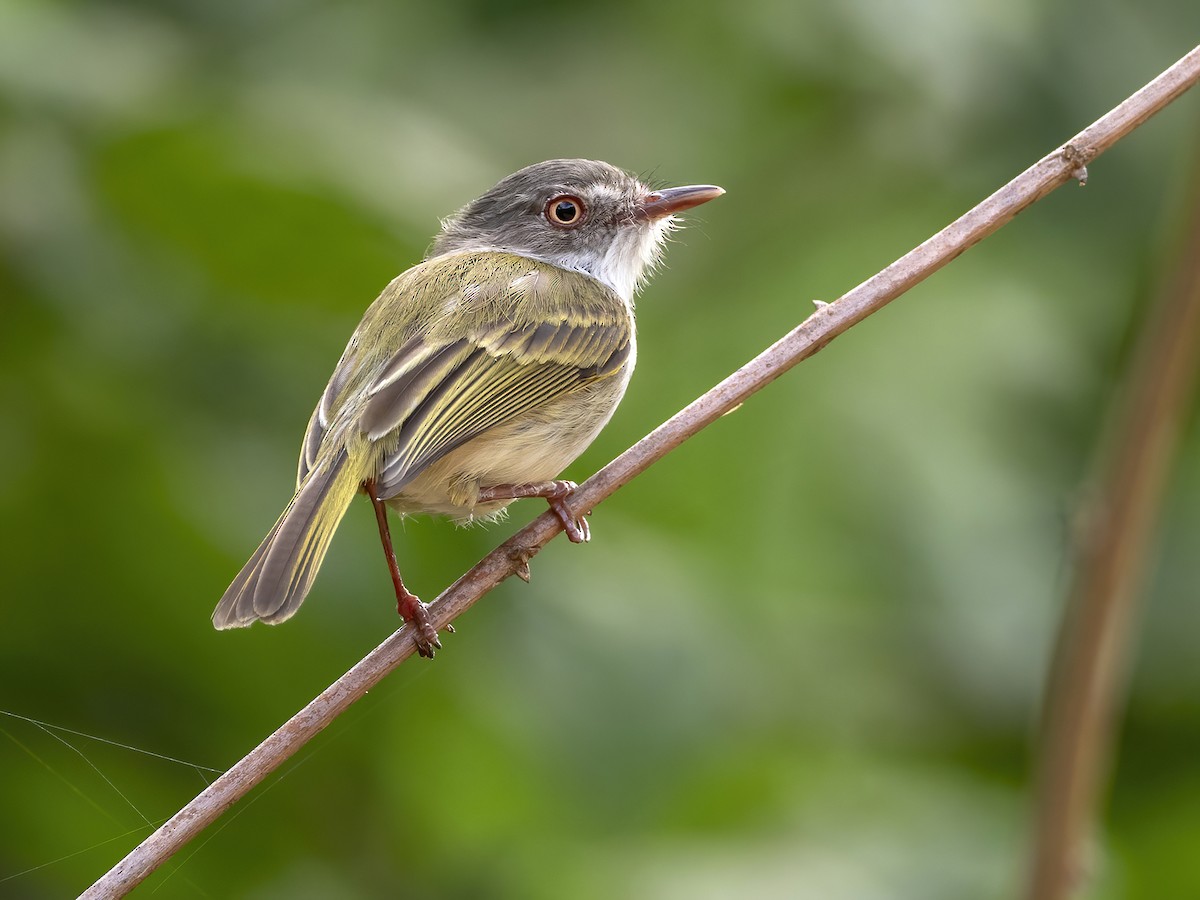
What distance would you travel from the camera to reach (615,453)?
4.14m

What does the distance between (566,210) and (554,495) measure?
1211mm

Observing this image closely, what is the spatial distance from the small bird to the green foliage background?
0.34m

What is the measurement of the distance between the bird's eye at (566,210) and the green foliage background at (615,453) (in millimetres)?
244

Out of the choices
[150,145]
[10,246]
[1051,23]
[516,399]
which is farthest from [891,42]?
[10,246]

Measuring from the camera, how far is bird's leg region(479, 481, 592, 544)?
10.3 feet

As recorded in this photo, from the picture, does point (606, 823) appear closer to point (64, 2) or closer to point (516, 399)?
point (516, 399)

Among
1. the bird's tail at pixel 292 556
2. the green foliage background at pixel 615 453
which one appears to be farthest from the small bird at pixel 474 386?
the green foliage background at pixel 615 453

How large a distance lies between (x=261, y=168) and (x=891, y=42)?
1.82 meters

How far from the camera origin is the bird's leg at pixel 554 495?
10.3 ft

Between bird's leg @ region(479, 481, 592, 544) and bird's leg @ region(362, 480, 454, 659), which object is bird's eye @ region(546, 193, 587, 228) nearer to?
bird's leg @ region(479, 481, 592, 544)

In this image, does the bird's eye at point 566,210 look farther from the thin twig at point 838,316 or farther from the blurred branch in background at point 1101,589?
the blurred branch in background at point 1101,589

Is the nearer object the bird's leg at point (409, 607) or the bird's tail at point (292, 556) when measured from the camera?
the bird's tail at point (292, 556)

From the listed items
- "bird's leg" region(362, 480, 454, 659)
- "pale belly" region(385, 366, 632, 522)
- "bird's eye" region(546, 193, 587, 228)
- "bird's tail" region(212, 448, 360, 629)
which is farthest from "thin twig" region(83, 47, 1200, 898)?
"bird's eye" region(546, 193, 587, 228)

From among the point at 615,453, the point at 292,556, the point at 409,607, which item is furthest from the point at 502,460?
the point at 615,453
